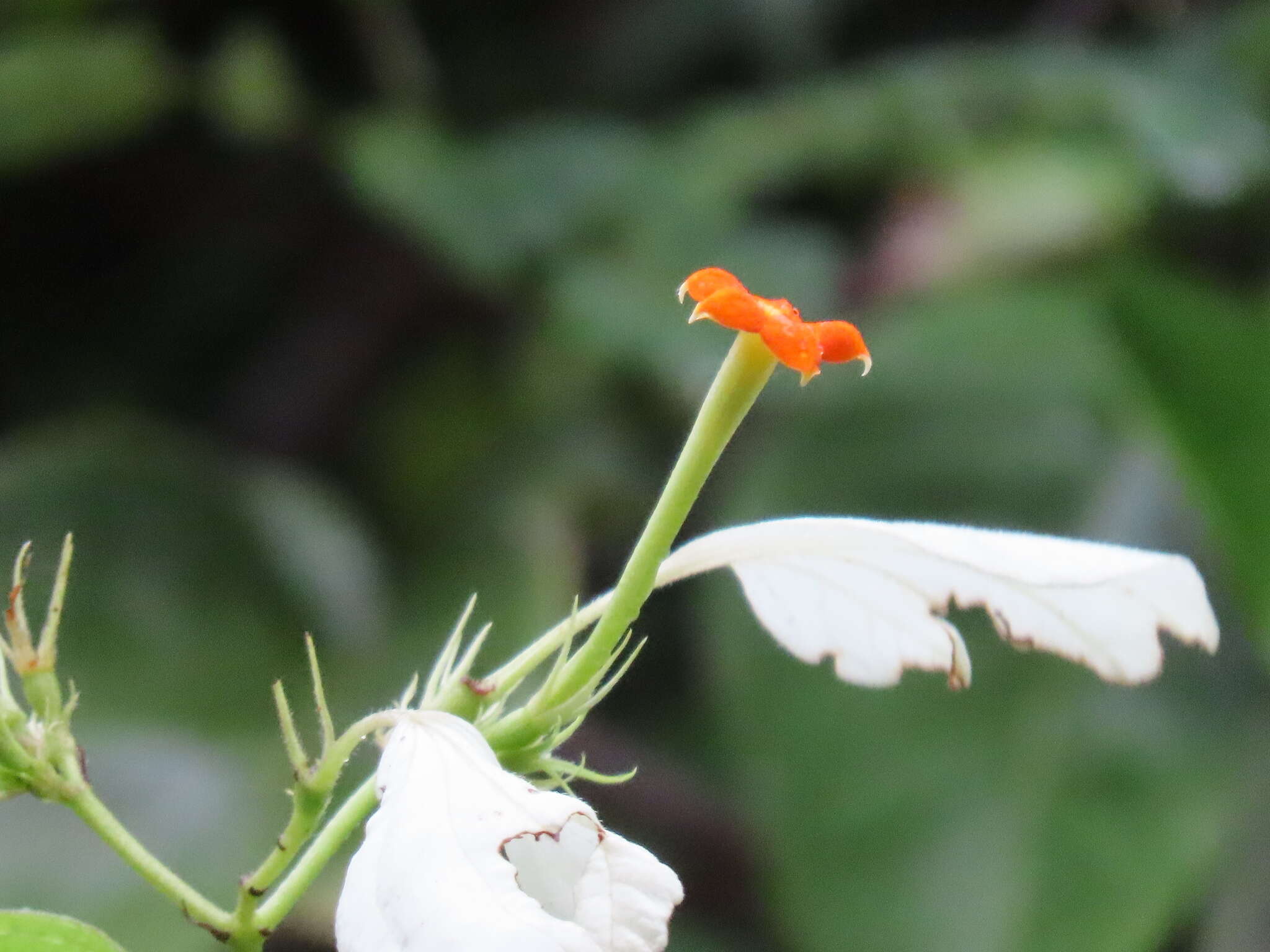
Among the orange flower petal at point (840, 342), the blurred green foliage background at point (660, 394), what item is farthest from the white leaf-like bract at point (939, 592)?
the blurred green foliage background at point (660, 394)

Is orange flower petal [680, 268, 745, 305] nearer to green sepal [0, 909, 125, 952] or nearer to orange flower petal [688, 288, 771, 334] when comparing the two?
orange flower petal [688, 288, 771, 334]

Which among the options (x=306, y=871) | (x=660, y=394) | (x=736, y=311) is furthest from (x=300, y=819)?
(x=660, y=394)

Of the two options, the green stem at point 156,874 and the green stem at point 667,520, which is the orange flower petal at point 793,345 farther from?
the green stem at point 156,874

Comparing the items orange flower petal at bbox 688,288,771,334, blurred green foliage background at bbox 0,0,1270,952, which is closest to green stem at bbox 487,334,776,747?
orange flower petal at bbox 688,288,771,334

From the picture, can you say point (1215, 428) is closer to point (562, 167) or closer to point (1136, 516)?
point (1136, 516)

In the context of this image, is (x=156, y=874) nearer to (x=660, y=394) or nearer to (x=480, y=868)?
(x=480, y=868)
